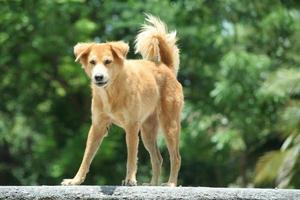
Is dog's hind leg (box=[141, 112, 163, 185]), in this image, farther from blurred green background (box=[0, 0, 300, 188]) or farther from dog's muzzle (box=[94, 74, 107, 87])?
blurred green background (box=[0, 0, 300, 188])

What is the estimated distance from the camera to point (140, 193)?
6191 mm

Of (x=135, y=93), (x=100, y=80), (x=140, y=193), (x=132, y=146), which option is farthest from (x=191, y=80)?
(x=140, y=193)

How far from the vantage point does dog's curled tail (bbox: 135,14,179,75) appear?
8562 millimetres

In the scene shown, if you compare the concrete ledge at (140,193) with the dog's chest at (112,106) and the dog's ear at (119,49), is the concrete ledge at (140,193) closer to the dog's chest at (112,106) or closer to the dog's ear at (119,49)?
the dog's chest at (112,106)

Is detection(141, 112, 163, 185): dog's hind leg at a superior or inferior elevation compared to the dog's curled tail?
inferior

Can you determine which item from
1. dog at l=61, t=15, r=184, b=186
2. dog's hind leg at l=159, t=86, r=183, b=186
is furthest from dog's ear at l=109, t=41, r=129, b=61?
dog's hind leg at l=159, t=86, r=183, b=186

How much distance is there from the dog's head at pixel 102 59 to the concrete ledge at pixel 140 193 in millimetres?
1056

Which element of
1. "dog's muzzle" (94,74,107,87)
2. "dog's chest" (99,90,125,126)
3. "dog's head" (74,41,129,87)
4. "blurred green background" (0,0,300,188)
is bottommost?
"blurred green background" (0,0,300,188)

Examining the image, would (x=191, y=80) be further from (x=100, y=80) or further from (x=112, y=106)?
(x=100, y=80)

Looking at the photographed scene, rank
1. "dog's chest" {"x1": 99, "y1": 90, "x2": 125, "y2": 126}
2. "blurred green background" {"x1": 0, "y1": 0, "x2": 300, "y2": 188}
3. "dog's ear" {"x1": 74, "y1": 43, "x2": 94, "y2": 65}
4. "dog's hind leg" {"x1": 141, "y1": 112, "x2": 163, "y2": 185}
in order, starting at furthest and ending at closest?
"blurred green background" {"x1": 0, "y1": 0, "x2": 300, "y2": 188}
"dog's hind leg" {"x1": 141, "y1": 112, "x2": 163, "y2": 185}
"dog's chest" {"x1": 99, "y1": 90, "x2": 125, "y2": 126}
"dog's ear" {"x1": 74, "y1": 43, "x2": 94, "y2": 65}

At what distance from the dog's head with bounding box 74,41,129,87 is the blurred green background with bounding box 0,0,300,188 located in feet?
26.3

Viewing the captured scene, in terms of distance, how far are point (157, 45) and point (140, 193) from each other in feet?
8.85

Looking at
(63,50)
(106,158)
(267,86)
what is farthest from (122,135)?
(267,86)

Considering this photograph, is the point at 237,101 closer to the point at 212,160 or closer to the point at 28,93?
the point at 212,160
